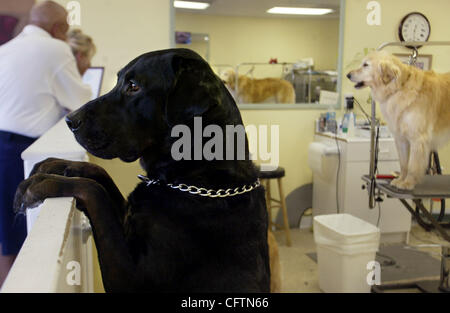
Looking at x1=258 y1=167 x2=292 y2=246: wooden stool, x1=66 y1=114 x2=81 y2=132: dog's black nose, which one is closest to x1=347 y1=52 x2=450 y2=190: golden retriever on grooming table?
x1=258 y1=167 x2=292 y2=246: wooden stool

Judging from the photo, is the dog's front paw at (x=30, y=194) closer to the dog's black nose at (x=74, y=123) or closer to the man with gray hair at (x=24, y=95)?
the dog's black nose at (x=74, y=123)

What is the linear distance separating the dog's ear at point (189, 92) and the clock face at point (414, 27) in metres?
3.53

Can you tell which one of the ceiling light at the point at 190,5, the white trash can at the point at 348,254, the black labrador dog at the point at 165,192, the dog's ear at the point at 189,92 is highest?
the ceiling light at the point at 190,5

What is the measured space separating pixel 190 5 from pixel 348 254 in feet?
7.74

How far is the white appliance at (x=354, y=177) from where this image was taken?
3252 mm

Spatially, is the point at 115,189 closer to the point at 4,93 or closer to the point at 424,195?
the point at 4,93

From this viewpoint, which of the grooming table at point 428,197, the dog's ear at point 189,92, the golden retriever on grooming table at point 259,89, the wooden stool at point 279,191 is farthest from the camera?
the golden retriever on grooming table at point 259,89

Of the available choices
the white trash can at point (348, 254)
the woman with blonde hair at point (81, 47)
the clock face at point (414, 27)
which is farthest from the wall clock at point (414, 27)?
the woman with blonde hair at point (81, 47)

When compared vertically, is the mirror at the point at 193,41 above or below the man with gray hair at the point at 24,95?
above

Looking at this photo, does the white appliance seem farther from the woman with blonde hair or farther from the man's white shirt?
the man's white shirt

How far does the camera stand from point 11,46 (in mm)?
1980

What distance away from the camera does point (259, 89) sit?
3666mm

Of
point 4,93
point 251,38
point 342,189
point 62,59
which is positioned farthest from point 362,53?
point 4,93

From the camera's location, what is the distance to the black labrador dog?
69 cm
